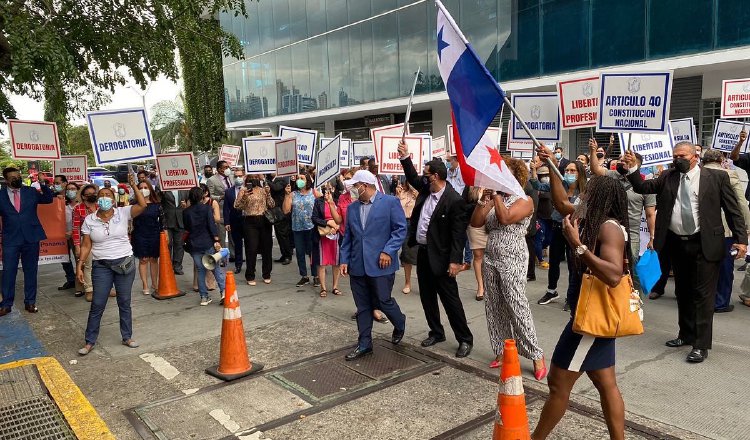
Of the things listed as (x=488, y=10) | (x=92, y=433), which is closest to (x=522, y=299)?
(x=92, y=433)

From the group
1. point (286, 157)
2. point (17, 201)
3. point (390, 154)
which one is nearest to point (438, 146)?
point (390, 154)

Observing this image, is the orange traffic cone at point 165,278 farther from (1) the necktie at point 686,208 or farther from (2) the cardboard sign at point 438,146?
(1) the necktie at point 686,208

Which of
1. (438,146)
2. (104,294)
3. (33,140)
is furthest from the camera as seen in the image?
A: (438,146)

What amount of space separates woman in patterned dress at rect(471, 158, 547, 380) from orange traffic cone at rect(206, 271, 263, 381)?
2245 millimetres

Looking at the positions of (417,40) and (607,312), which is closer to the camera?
(607,312)

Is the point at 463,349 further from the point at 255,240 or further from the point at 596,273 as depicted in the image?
the point at 255,240

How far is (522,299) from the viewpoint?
481cm

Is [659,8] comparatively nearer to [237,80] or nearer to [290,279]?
[290,279]

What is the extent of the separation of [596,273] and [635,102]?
4.00m

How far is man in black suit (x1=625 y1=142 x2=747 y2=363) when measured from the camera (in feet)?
16.8

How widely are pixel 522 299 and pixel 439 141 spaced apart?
26.5 ft

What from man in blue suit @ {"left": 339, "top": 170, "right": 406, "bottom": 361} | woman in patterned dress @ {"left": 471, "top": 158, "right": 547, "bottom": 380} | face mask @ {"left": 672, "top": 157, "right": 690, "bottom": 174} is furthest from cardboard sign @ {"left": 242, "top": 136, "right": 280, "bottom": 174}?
face mask @ {"left": 672, "top": 157, "right": 690, "bottom": 174}

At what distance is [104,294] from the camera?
592cm

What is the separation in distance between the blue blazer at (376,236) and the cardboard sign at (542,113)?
3.48 metres
